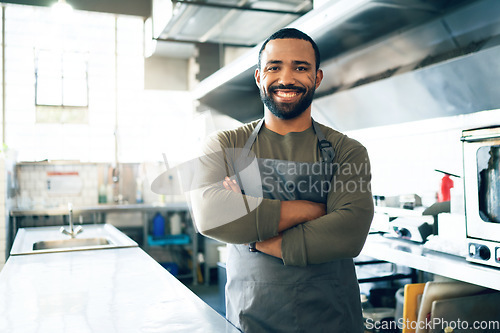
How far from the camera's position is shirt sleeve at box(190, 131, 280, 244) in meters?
1.45

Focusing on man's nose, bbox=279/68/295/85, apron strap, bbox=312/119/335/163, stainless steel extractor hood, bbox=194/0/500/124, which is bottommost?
apron strap, bbox=312/119/335/163

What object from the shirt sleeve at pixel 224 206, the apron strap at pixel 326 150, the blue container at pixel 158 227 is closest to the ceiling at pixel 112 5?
the blue container at pixel 158 227

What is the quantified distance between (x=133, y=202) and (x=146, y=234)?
0.79 m

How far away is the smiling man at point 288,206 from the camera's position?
145 centimetres

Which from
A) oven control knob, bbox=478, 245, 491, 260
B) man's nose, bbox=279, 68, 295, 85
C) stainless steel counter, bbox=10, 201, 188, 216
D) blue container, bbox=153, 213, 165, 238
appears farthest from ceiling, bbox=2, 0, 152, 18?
oven control knob, bbox=478, 245, 491, 260

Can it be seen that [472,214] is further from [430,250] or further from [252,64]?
[252,64]

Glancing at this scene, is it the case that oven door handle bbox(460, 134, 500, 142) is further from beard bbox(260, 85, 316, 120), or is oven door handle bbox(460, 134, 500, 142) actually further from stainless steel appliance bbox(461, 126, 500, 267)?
beard bbox(260, 85, 316, 120)

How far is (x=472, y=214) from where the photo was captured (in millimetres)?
1690

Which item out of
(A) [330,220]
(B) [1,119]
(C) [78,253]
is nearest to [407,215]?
(A) [330,220]

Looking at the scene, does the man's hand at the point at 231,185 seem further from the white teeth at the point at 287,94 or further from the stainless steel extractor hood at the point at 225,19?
the stainless steel extractor hood at the point at 225,19

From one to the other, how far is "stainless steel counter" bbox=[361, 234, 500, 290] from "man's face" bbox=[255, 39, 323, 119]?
82cm

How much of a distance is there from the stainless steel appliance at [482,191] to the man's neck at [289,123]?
24.9 inches

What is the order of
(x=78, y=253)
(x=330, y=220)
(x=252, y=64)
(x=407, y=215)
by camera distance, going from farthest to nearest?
(x=252, y=64) → (x=78, y=253) → (x=407, y=215) → (x=330, y=220)

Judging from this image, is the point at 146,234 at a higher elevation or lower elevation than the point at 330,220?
lower
